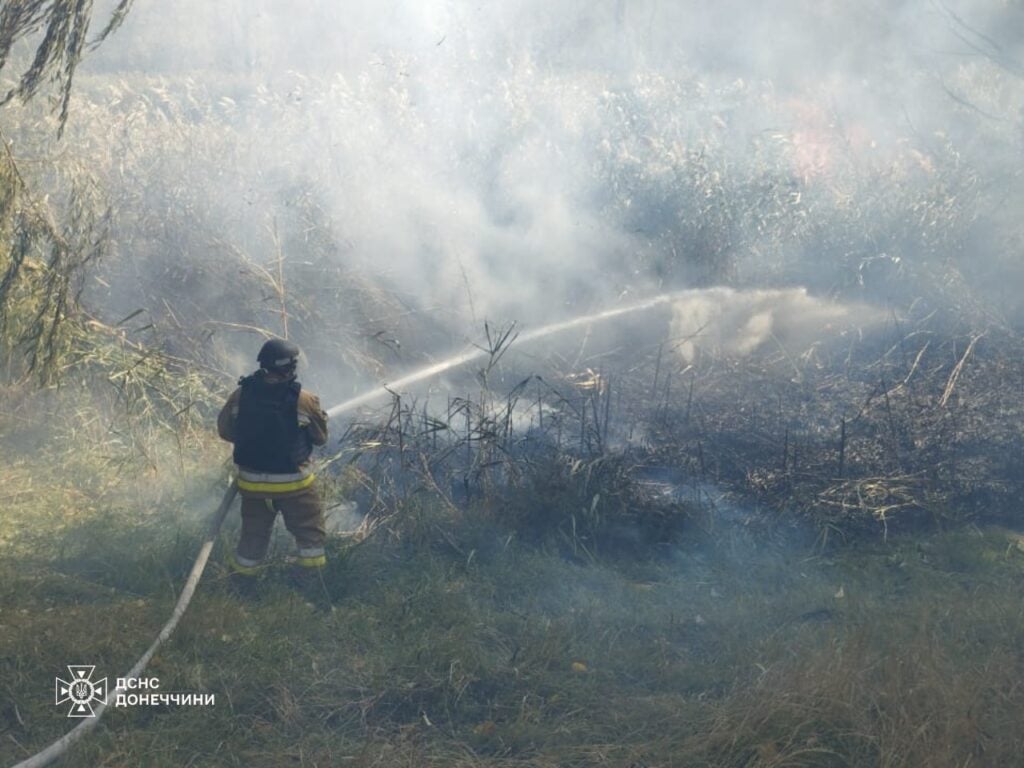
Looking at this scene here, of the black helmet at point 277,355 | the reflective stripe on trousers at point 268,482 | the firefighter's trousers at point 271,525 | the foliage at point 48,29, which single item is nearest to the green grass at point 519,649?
the firefighter's trousers at point 271,525

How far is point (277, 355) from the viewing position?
4.92m

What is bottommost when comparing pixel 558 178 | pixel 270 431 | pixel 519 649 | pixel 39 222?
pixel 519 649

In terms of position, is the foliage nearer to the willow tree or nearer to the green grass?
the willow tree

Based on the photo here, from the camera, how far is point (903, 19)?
16.5m

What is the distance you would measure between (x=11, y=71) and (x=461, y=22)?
19.1 feet

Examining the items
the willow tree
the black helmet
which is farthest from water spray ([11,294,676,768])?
the willow tree

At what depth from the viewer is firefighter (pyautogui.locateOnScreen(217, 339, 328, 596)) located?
498 cm

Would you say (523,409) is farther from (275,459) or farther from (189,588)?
(189,588)

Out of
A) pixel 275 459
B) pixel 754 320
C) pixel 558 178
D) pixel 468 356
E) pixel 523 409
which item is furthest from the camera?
pixel 558 178

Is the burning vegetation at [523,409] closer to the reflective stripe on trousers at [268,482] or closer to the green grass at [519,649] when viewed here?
the green grass at [519,649]

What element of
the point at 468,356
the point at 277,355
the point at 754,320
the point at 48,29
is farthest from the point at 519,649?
the point at 754,320

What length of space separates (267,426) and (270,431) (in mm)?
29

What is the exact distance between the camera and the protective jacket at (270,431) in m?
4.98

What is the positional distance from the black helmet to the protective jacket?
0.30ft
